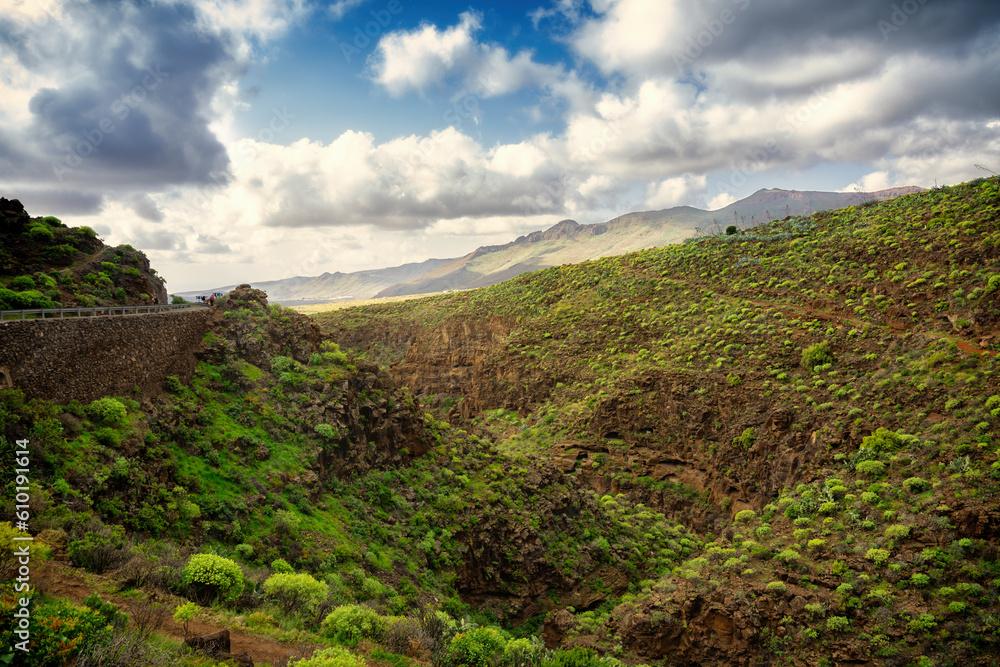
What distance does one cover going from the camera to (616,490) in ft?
116

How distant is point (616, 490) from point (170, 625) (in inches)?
1222

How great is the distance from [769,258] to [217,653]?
180 feet

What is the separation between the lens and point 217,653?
8695 millimetres

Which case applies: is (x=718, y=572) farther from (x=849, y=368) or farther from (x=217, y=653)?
(x=217, y=653)

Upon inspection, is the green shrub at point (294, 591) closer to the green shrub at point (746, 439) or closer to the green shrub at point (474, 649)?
the green shrub at point (474, 649)

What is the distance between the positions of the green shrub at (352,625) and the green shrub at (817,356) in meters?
34.2

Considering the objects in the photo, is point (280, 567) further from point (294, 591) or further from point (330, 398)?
point (330, 398)

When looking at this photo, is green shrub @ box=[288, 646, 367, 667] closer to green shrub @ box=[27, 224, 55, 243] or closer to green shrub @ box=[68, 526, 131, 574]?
green shrub @ box=[68, 526, 131, 574]

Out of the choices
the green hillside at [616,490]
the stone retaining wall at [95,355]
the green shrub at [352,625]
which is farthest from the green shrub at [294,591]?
the stone retaining wall at [95,355]

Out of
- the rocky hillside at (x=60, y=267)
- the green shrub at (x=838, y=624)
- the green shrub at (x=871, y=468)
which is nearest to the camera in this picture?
the green shrub at (x=838, y=624)

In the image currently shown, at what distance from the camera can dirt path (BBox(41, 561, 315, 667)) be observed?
9156 mm

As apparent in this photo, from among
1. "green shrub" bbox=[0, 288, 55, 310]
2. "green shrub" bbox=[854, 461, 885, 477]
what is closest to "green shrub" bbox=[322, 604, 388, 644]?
"green shrub" bbox=[0, 288, 55, 310]

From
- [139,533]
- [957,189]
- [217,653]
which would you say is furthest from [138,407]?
[957,189]

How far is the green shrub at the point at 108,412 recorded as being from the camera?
15.3 metres
